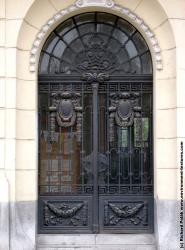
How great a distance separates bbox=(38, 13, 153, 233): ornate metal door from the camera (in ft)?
37.8

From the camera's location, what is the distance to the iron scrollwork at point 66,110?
11.6 m

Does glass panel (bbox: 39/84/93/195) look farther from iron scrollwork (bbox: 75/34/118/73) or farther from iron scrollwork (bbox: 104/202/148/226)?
iron scrollwork (bbox: 75/34/118/73)

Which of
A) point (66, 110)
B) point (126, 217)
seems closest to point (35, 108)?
point (66, 110)

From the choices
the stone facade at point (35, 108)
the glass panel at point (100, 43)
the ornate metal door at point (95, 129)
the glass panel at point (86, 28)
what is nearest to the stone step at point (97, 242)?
the stone facade at point (35, 108)

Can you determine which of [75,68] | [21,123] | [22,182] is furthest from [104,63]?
[22,182]

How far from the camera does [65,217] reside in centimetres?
1151

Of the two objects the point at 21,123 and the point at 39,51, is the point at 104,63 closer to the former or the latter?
the point at 39,51

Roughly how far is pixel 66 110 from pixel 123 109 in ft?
3.63

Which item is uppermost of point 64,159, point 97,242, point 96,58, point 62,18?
point 62,18

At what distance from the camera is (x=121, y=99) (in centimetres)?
1167

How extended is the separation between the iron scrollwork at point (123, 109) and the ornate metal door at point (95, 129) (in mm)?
19

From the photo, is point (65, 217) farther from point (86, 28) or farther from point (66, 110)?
point (86, 28)

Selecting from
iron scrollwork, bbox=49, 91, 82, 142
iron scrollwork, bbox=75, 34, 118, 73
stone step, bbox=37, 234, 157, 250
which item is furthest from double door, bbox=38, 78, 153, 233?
iron scrollwork, bbox=75, 34, 118, 73

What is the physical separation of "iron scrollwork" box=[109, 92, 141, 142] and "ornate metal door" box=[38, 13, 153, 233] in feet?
0.06
